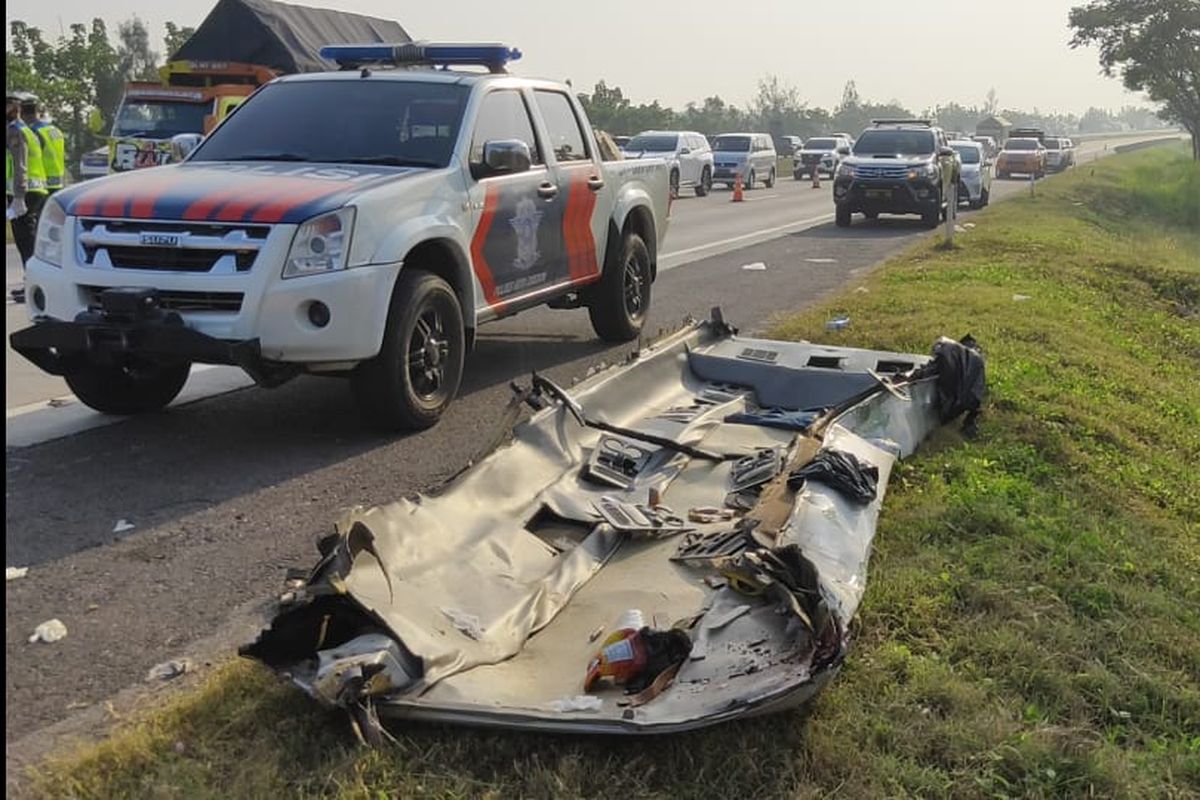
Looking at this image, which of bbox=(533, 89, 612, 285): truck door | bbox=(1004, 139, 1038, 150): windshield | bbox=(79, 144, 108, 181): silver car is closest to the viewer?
bbox=(533, 89, 612, 285): truck door

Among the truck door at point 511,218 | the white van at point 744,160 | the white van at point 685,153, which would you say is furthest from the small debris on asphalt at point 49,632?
the white van at point 744,160

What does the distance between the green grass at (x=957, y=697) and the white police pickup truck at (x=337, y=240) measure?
250 cm

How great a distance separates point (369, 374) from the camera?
614cm

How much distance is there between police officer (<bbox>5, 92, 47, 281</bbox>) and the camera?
41.2 feet

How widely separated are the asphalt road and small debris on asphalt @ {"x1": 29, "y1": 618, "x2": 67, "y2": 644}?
0.04 metres

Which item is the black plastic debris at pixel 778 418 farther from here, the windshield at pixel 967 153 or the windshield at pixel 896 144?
the windshield at pixel 967 153

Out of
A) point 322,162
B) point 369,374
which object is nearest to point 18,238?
point 322,162

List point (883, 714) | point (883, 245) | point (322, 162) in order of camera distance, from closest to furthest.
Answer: point (883, 714)
point (322, 162)
point (883, 245)

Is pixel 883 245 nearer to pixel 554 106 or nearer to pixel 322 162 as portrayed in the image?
pixel 554 106

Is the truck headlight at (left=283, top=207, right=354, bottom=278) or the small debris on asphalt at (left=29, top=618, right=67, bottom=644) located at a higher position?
the truck headlight at (left=283, top=207, right=354, bottom=278)

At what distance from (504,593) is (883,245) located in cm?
1550

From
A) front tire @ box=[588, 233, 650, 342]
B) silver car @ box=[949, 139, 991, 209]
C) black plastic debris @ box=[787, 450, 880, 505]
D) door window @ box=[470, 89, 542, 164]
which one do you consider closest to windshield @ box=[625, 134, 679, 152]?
silver car @ box=[949, 139, 991, 209]

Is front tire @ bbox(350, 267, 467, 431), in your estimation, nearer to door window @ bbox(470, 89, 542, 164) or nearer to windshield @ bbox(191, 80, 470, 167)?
windshield @ bbox(191, 80, 470, 167)

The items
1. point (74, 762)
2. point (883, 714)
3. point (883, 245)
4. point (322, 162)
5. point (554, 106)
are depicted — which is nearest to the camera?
point (74, 762)
